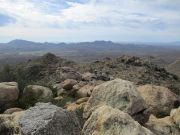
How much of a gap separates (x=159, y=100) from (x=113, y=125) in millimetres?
7450

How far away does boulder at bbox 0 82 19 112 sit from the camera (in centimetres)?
1794

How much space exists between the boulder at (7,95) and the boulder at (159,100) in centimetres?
641

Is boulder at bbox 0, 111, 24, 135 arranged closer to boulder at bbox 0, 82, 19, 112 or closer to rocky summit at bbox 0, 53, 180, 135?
rocky summit at bbox 0, 53, 180, 135

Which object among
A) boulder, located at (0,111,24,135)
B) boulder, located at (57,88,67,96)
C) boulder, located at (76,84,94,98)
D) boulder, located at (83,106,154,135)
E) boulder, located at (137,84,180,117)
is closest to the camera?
boulder, located at (83,106,154,135)

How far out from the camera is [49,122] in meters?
7.71

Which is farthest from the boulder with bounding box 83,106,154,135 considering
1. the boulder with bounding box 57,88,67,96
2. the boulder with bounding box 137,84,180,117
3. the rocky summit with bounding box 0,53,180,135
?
the boulder with bounding box 57,88,67,96

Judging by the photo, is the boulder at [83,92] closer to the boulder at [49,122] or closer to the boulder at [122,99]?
the boulder at [122,99]

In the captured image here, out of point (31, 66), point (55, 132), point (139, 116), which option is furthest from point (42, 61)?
point (55, 132)

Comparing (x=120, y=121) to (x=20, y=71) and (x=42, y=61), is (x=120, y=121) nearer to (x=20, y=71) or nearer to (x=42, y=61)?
(x=20, y=71)

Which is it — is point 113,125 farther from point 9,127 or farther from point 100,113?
point 9,127

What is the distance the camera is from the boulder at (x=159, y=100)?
1527cm

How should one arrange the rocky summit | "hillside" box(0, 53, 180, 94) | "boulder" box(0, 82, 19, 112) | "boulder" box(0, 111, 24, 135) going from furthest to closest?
"hillside" box(0, 53, 180, 94)
"boulder" box(0, 82, 19, 112)
"boulder" box(0, 111, 24, 135)
the rocky summit

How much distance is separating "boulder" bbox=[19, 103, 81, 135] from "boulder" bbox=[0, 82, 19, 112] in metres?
9.75

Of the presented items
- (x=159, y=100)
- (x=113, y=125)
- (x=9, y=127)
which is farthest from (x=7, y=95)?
(x=113, y=125)
